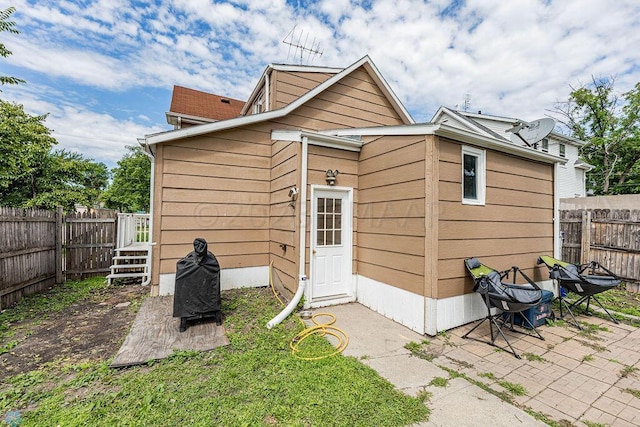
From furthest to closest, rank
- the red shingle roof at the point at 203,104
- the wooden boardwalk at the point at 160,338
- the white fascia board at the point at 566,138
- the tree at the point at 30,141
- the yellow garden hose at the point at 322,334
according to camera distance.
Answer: the white fascia board at the point at 566,138 → the tree at the point at 30,141 → the red shingle roof at the point at 203,104 → the yellow garden hose at the point at 322,334 → the wooden boardwalk at the point at 160,338

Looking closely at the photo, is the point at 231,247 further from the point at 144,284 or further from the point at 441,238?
the point at 441,238

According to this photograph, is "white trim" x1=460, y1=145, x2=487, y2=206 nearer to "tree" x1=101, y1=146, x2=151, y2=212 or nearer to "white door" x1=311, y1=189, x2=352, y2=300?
"white door" x1=311, y1=189, x2=352, y2=300

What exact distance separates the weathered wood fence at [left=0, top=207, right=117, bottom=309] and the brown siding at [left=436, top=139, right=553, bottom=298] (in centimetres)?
712

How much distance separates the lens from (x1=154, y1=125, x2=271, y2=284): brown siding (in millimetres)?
5105

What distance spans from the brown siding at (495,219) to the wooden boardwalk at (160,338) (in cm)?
317

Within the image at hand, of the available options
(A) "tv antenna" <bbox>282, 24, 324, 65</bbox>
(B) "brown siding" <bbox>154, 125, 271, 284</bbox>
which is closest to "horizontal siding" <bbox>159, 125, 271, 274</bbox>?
(B) "brown siding" <bbox>154, 125, 271, 284</bbox>

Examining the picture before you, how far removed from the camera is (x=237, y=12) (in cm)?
650

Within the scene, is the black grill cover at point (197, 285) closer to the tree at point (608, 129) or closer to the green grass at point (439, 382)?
the green grass at point (439, 382)

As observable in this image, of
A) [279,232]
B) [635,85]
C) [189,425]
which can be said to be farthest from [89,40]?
[635,85]

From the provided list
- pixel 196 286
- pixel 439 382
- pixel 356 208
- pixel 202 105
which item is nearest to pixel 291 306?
pixel 196 286

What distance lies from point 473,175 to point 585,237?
4631 mm

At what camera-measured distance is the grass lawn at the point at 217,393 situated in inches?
82.2

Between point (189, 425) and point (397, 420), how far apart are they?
1594 mm

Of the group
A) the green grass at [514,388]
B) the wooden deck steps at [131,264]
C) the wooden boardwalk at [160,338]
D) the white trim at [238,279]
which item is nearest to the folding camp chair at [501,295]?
the green grass at [514,388]
